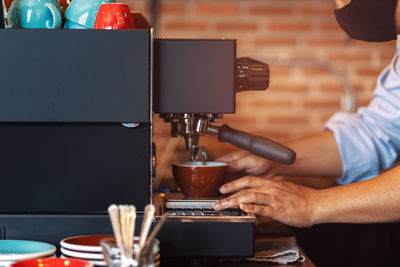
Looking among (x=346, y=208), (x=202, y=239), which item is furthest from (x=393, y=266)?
(x=202, y=239)

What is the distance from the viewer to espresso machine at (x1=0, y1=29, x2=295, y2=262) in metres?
0.82

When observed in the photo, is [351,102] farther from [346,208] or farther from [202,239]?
[202,239]

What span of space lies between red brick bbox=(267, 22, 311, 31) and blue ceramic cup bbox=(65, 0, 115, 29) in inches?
66.6

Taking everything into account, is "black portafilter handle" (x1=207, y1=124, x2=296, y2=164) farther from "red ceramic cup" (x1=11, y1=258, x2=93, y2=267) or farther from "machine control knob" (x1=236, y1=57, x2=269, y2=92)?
"red ceramic cup" (x1=11, y1=258, x2=93, y2=267)

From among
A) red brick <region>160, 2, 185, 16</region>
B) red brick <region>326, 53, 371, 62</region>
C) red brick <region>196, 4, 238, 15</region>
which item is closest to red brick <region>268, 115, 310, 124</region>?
red brick <region>326, 53, 371, 62</region>

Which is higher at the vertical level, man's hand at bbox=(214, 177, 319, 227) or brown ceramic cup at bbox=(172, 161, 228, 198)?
brown ceramic cup at bbox=(172, 161, 228, 198)

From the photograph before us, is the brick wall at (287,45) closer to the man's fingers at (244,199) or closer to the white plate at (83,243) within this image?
the man's fingers at (244,199)

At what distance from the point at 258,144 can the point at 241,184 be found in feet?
A: 0.31

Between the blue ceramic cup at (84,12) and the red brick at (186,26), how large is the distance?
162cm

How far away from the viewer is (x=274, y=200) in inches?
38.7

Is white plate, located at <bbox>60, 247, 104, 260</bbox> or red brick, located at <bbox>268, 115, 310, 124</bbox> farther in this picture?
red brick, located at <bbox>268, 115, 310, 124</bbox>

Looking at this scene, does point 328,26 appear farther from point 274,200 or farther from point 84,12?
point 84,12

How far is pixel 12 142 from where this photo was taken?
2.84 feet

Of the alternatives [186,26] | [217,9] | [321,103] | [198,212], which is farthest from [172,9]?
[198,212]
